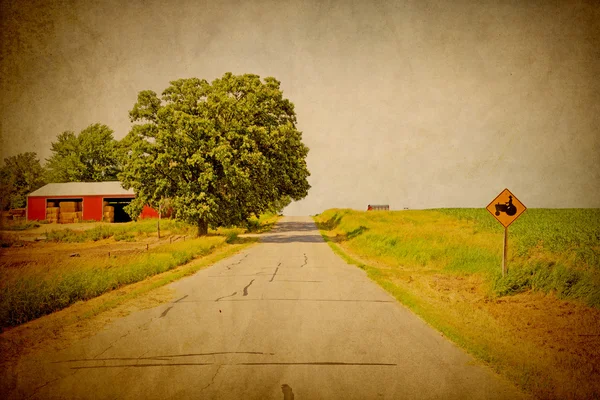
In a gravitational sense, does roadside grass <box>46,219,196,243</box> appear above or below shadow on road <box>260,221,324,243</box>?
above

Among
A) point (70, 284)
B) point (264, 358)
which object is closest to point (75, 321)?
point (70, 284)

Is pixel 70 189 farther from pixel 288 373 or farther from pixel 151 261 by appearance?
pixel 288 373

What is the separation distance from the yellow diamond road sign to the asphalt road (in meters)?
4.49

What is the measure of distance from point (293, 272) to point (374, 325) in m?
6.94

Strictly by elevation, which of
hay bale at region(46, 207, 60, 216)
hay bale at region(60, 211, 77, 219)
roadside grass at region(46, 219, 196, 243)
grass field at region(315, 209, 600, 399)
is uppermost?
hay bale at region(46, 207, 60, 216)

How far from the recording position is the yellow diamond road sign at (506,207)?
429 inches

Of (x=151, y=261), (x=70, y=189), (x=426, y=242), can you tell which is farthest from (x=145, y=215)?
(x=426, y=242)

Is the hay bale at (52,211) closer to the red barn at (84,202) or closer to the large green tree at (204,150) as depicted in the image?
the red barn at (84,202)

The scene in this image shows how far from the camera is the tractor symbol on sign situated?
35.9ft

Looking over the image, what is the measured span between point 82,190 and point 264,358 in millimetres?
55100

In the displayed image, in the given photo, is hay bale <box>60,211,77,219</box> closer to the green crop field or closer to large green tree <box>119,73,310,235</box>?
large green tree <box>119,73,310,235</box>

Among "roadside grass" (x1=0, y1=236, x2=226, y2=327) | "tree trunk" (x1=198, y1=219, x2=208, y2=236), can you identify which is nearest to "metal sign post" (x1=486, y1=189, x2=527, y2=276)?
"roadside grass" (x1=0, y1=236, x2=226, y2=327)

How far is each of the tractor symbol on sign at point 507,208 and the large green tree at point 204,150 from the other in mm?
17630

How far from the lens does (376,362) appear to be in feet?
17.3
